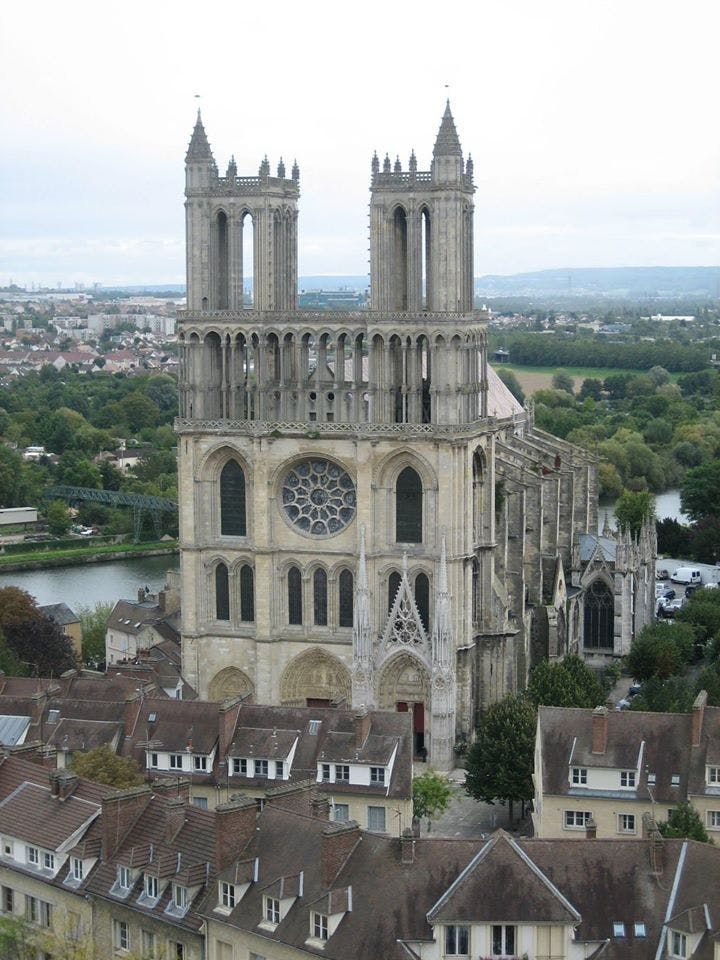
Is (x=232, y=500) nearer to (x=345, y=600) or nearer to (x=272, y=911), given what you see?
(x=345, y=600)

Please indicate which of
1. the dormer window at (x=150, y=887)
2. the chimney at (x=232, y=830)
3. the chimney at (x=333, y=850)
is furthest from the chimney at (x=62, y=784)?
the chimney at (x=333, y=850)

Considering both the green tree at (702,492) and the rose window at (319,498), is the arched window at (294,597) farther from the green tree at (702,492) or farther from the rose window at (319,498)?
the green tree at (702,492)

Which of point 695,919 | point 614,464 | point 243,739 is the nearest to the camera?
point 695,919

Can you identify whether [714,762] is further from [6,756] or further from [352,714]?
[6,756]

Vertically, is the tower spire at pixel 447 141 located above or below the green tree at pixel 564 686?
above

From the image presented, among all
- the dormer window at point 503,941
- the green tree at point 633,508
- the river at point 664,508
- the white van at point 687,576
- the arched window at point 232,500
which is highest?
the arched window at point 232,500

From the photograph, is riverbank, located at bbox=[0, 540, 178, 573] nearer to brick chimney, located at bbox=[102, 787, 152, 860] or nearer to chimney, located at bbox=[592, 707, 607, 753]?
chimney, located at bbox=[592, 707, 607, 753]

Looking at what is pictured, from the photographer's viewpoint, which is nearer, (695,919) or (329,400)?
(695,919)

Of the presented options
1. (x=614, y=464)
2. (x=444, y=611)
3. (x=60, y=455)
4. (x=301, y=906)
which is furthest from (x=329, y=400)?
(x=60, y=455)
